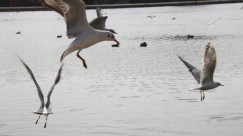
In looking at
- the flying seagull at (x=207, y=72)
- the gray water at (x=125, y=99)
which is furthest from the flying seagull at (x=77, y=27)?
the gray water at (x=125, y=99)

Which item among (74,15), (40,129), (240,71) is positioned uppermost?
(74,15)

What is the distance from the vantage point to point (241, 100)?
95.0ft

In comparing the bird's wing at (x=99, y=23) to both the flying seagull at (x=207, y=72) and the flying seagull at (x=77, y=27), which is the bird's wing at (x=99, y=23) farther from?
the flying seagull at (x=207, y=72)

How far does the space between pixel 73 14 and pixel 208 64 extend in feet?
19.0

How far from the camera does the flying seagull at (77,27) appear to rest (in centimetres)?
1348

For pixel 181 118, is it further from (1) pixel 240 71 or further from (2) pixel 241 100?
(1) pixel 240 71

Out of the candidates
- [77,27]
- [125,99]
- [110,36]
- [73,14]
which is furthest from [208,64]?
[125,99]

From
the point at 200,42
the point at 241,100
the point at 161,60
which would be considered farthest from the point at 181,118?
the point at 200,42

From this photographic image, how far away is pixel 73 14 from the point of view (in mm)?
14219

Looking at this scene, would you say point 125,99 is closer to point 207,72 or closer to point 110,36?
point 207,72

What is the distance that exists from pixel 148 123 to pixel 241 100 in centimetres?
621

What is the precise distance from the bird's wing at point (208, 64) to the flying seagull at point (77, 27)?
4.98 meters

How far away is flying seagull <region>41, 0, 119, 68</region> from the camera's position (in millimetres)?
13484

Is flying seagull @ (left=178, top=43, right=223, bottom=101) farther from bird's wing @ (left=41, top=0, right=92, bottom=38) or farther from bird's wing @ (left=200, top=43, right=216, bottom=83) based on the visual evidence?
bird's wing @ (left=41, top=0, right=92, bottom=38)
